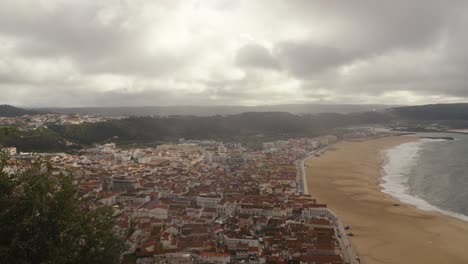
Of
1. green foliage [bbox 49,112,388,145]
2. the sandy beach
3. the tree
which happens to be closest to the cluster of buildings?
the tree

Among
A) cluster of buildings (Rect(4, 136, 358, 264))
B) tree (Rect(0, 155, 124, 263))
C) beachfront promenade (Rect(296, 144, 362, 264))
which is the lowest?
beachfront promenade (Rect(296, 144, 362, 264))

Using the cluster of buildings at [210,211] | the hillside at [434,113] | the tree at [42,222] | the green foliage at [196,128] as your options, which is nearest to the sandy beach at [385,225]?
the cluster of buildings at [210,211]

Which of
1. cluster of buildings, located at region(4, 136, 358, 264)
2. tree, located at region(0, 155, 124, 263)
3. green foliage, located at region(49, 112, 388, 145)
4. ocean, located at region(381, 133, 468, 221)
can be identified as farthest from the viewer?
green foliage, located at region(49, 112, 388, 145)

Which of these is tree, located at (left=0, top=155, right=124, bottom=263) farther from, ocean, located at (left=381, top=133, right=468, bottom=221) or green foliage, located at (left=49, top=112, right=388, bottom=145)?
green foliage, located at (left=49, top=112, right=388, bottom=145)

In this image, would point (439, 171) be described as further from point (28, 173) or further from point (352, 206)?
point (28, 173)

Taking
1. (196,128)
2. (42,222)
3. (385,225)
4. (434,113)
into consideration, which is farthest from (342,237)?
(434,113)
